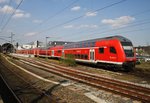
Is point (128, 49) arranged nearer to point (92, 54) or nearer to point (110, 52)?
point (110, 52)

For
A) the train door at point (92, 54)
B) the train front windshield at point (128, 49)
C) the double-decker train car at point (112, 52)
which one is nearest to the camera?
the double-decker train car at point (112, 52)

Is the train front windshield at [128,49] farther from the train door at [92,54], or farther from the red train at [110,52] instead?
the train door at [92,54]

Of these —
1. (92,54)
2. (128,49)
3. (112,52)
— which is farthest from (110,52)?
(92,54)

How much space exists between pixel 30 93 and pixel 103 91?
4.61 metres

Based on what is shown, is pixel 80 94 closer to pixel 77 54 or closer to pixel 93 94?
pixel 93 94

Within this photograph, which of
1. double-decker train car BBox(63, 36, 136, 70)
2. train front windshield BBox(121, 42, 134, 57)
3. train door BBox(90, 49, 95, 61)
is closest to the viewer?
double-decker train car BBox(63, 36, 136, 70)

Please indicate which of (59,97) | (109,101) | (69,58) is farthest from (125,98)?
(69,58)

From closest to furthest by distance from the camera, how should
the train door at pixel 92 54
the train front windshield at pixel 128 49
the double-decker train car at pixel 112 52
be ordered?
1. the double-decker train car at pixel 112 52
2. the train front windshield at pixel 128 49
3. the train door at pixel 92 54

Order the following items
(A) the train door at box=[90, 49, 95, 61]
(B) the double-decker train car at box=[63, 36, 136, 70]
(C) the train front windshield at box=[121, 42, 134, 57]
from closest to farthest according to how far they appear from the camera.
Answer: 1. (B) the double-decker train car at box=[63, 36, 136, 70]
2. (C) the train front windshield at box=[121, 42, 134, 57]
3. (A) the train door at box=[90, 49, 95, 61]

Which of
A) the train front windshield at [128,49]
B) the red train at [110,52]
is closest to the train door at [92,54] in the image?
the red train at [110,52]

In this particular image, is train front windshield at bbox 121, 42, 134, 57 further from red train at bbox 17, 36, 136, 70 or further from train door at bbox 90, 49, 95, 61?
train door at bbox 90, 49, 95, 61

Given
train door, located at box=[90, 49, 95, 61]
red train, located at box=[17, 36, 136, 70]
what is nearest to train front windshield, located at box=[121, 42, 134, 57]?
red train, located at box=[17, 36, 136, 70]

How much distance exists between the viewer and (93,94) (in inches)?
440

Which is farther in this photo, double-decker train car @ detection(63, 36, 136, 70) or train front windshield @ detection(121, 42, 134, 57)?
train front windshield @ detection(121, 42, 134, 57)
